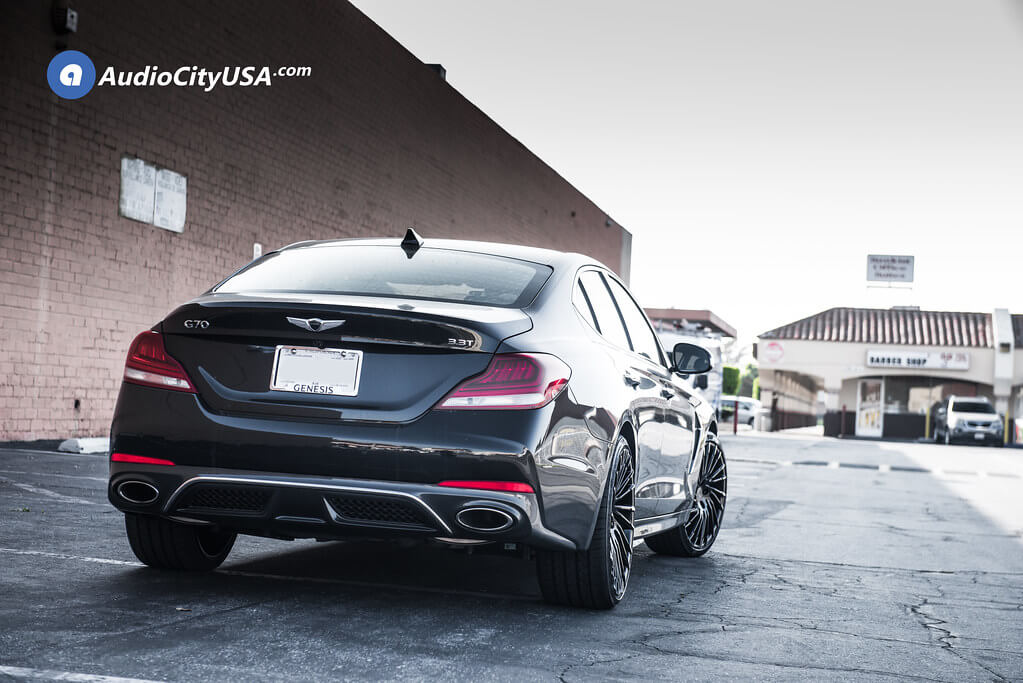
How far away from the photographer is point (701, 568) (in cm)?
659

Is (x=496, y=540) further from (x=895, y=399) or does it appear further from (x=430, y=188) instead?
(x=895, y=399)

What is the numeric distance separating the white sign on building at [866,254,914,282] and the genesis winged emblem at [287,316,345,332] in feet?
204

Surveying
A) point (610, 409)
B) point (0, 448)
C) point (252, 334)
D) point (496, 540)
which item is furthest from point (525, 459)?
point (0, 448)

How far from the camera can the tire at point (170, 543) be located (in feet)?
16.5

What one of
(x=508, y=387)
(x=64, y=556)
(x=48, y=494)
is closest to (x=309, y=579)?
(x=64, y=556)

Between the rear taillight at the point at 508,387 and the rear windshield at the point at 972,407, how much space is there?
40227mm

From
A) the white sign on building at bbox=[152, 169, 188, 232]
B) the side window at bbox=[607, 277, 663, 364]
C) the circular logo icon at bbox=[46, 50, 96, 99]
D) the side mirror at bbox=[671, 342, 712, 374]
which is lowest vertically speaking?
the side mirror at bbox=[671, 342, 712, 374]

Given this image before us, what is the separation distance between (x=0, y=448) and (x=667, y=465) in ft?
25.3

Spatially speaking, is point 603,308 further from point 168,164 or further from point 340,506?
point 168,164

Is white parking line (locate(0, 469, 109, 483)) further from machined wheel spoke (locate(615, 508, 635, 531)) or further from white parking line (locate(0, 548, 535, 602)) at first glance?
machined wheel spoke (locate(615, 508, 635, 531))

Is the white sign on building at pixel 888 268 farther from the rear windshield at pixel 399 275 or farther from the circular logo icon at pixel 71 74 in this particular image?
the rear windshield at pixel 399 275

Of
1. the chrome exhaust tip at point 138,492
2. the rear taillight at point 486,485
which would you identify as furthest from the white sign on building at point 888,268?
the chrome exhaust tip at point 138,492

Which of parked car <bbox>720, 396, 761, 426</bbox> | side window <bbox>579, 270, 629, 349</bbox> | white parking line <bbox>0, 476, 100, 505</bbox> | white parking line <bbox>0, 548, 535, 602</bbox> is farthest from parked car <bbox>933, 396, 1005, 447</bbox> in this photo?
white parking line <bbox>0, 548, 535, 602</bbox>

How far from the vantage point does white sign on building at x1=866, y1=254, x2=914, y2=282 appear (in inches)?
2495
